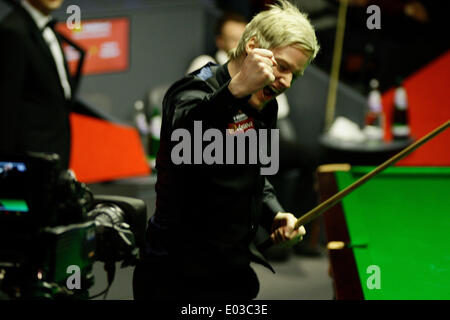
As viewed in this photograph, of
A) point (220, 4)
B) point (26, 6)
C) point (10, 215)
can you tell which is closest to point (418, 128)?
point (220, 4)

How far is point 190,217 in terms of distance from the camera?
1.28 metres

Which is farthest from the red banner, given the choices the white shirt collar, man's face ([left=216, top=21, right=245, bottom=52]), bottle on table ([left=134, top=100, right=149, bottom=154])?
man's face ([left=216, top=21, right=245, bottom=52])

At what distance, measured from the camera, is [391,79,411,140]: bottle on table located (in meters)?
3.64

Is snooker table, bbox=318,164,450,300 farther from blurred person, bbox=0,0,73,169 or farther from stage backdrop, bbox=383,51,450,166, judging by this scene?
stage backdrop, bbox=383,51,450,166

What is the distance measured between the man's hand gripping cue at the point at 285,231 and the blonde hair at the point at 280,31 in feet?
1.32

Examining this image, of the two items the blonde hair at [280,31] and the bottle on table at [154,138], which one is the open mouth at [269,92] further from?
the bottle on table at [154,138]

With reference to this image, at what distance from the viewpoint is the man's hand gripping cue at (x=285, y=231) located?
4.55 ft

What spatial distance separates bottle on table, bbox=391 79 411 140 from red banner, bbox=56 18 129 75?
6.78 feet

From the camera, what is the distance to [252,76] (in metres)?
1.12

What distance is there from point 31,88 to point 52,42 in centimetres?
26

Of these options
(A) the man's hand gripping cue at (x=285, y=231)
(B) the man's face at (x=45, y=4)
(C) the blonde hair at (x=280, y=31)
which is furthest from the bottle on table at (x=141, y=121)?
(C) the blonde hair at (x=280, y=31)

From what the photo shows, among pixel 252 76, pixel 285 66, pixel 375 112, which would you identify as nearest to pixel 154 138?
pixel 375 112

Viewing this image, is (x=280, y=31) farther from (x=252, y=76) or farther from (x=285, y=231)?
(x=285, y=231)
